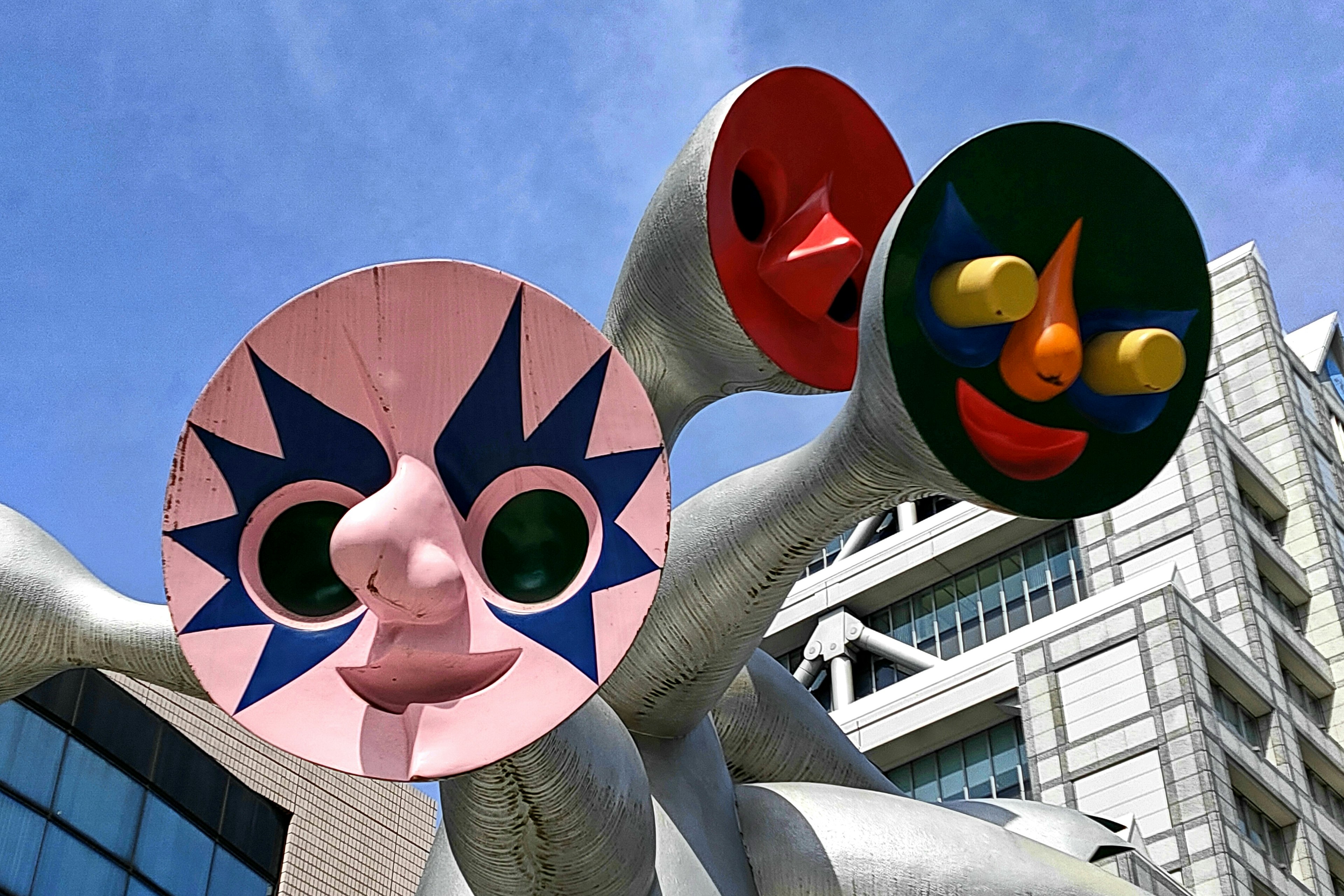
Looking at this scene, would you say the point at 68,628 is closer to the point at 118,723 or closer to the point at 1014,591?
the point at 118,723

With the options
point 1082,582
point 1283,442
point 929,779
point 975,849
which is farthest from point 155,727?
point 1283,442

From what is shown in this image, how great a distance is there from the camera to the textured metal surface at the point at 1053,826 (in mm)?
6250

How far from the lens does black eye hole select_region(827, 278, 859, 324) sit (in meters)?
5.98

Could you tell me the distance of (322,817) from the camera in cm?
1784

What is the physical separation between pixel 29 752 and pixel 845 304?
10627 millimetres

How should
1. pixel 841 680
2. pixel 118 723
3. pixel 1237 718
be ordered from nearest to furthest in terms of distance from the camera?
pixel 118 723 → pixel 1237 718 → pixel 841 680

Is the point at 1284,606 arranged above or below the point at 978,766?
above

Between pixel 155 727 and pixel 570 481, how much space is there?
1240 cm

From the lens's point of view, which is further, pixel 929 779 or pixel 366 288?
pixel 929 779

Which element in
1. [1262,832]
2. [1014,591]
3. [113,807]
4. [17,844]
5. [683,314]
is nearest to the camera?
[683,314]

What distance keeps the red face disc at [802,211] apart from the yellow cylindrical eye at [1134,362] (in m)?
1.07

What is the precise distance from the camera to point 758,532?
505cm

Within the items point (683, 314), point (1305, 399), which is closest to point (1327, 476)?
point (1305, 399)

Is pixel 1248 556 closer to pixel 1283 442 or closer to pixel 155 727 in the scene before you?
pixel 1283 442
